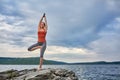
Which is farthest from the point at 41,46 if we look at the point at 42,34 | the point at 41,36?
the point at 42,34

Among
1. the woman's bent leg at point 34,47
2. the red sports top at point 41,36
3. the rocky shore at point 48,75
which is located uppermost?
the red sports top at point 41,36

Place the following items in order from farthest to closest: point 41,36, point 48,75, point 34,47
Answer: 1. point 34,47
2. point 41,36
3. point 48,75

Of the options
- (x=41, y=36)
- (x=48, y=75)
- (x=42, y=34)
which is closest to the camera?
(x=48, y=75)

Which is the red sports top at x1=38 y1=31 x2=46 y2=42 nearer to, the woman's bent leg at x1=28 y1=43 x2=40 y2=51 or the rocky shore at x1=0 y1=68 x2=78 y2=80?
the woman's bent leg at x1=28 y1=43 x2=40 y2=51

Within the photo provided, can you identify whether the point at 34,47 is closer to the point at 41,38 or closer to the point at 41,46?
the point at 41,46

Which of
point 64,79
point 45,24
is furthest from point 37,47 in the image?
point 64,79

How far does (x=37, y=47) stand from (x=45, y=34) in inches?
52.2

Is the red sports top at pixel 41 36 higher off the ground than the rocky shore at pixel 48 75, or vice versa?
the red sports top at pixel 41 36

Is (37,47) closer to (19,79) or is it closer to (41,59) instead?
(41,59)

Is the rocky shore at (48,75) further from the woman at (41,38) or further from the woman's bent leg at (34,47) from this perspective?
the woman's bent leg at (34,47)

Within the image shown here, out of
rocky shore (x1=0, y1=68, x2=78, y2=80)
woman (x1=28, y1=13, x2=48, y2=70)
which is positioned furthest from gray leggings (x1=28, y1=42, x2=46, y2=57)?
rocky shore (x1=0, y1=68, x2=78, y2=80)

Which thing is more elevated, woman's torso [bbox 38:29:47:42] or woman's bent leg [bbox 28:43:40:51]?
woman's torso [bbox 38:29:47:42]

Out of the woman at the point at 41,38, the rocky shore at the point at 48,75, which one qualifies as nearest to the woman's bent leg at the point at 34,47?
the woman at the point at 41,38

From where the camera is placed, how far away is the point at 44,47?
24234 mm
